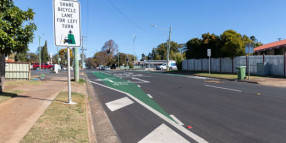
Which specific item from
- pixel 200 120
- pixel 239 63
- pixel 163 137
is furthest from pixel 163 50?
pixel 163 137

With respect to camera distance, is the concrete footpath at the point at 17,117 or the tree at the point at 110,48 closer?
the concrete footpath at the point at 17,117

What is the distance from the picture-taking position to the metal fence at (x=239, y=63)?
21.8m

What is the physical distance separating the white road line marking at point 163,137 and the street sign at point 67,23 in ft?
14.7

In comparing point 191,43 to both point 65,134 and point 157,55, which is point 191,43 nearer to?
point 65,134

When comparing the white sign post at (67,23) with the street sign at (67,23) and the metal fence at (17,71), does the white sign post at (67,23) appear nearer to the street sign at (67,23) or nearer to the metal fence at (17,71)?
the street sign at (67,23)

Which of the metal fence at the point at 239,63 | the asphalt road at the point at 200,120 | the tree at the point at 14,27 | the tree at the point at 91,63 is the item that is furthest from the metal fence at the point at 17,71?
the tree at the point at 91,63

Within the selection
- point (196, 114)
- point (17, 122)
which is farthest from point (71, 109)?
point (196, 114)

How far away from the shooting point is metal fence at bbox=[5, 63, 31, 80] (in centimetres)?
1920

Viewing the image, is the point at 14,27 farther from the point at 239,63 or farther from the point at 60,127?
the point at 239,63

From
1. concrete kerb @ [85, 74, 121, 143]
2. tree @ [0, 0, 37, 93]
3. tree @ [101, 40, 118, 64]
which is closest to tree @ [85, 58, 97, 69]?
tree @ [101, 40, 118, 64]

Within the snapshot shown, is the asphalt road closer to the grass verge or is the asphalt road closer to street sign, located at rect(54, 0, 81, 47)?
the grass verge

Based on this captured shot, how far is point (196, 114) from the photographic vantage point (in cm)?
725

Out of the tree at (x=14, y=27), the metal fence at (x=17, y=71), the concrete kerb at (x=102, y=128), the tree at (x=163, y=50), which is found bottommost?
the concrete kerb at (x=102, y=128)

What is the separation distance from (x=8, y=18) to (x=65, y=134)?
5.57 meters
